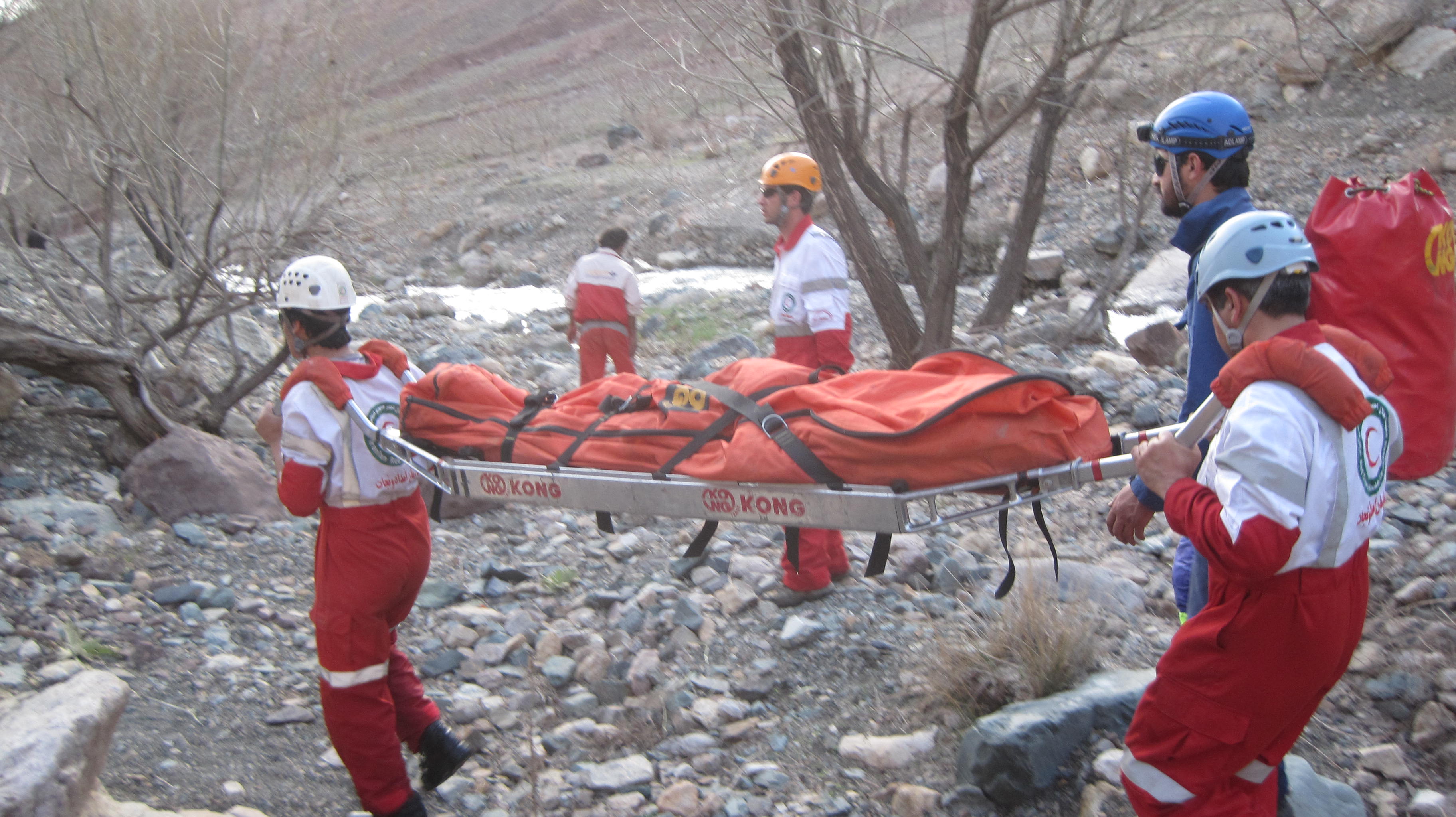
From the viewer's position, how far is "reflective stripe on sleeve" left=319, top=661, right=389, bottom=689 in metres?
3.31

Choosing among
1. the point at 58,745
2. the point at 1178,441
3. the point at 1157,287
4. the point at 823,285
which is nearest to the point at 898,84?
the point at 823,285

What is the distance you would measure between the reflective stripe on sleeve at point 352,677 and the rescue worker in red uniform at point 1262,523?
2221mm

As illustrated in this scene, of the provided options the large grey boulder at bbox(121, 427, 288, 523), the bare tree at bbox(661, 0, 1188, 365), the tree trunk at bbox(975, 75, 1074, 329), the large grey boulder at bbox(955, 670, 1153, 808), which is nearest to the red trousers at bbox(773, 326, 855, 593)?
the large grey boulder at bbox(955, 670, 1153, 808)

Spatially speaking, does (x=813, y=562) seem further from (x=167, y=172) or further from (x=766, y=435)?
(x=167, y=172)

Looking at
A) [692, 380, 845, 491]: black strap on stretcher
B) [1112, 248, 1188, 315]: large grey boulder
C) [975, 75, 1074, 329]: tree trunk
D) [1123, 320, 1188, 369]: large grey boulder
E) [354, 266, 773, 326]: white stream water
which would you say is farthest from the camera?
[354, 266, 773, 326]: white stream water

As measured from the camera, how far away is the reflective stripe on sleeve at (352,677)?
3307 mm

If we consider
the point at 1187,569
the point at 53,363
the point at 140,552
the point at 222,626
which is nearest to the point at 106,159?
the point at 53,363

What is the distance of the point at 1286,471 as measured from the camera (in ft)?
6.84

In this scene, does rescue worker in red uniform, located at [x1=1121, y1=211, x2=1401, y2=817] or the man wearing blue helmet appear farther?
the man wearing blue helmet

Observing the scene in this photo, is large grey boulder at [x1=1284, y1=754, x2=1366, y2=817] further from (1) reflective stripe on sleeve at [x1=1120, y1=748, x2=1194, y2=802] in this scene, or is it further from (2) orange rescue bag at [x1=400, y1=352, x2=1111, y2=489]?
(2) orange rescue bag at [x1=400, y1=352, x2=1111, y2=489]

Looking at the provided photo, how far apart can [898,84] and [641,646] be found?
4553 millimetres

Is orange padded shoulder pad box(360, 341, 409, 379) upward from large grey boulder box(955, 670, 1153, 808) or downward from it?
upward

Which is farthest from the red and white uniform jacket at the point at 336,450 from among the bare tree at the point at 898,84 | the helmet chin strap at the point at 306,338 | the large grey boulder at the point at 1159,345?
the large grey boulder at the point at 1159,345

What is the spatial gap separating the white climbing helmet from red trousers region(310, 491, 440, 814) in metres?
0.65
